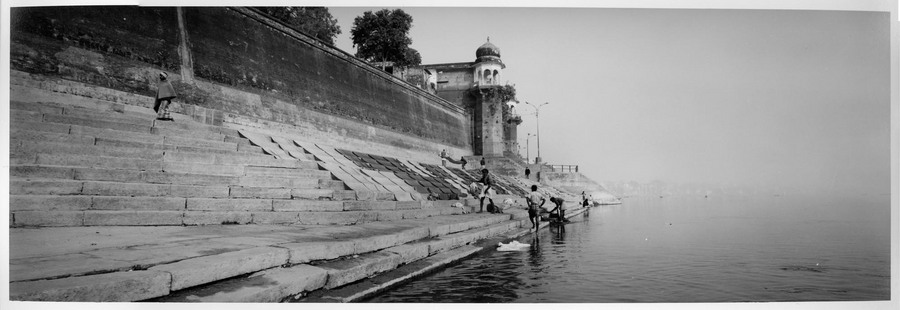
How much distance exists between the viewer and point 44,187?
5.21 meters

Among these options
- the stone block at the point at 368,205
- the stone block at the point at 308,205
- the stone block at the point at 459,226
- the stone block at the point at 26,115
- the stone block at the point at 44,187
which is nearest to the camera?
the stone block at the point at 44,187

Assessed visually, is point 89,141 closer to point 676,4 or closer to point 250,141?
point 250,141

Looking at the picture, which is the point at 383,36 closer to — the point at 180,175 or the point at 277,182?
the point at 277,182

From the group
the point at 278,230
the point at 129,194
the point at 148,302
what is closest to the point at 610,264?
the point at 278,230

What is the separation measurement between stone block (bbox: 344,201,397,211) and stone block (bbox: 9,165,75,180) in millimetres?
3527

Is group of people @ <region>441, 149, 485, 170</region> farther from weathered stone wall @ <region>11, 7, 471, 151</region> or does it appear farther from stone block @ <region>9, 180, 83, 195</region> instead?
stone block @ <region>9, 180, 83, 195</region>

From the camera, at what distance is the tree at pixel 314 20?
78.4 ft

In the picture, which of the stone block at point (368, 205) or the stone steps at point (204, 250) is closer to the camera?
the stone steps at point (204, 250)

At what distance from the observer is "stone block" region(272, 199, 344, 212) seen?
6811 mm

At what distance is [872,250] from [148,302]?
12.2 meters

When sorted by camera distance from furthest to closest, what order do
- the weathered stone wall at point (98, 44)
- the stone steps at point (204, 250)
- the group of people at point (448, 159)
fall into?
the group of people at point (448, 159) → the weathered stone wall at point (98, 44) → the stone steps at point (204, 250)

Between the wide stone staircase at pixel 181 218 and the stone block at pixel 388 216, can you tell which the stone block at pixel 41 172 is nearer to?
the wide stone staircase at pixel 181 218

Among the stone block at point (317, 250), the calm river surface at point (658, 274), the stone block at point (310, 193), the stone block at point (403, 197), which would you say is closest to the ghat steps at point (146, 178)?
the stone block at point (310, 193)

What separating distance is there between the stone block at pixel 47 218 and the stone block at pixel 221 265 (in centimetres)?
225
